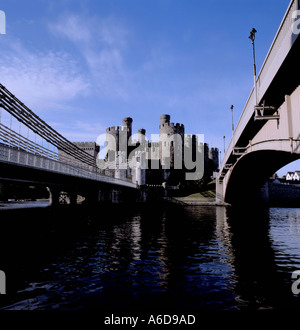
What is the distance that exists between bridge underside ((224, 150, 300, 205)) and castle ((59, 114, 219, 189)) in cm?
2873

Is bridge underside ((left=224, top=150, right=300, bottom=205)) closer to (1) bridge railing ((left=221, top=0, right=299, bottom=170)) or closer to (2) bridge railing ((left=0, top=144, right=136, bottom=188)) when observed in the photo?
(1) bridge railing ((left=221, top=0, right=299, bottom=170))

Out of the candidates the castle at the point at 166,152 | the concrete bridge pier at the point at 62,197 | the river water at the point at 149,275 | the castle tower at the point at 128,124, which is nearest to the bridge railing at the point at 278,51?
the river water at the point at 149,275

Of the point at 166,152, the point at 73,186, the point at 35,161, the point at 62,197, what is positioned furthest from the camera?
the point at 166,152

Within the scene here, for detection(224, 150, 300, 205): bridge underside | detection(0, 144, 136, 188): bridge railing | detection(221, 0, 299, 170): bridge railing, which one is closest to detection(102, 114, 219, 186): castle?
detection(224, 150, 300, 205): bridge underside

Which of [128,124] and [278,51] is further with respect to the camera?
[128,124]

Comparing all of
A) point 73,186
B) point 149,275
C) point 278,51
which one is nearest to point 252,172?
point 278,51

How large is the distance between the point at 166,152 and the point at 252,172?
191 feet

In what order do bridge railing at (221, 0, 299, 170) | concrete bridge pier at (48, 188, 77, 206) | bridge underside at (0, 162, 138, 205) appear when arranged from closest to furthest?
bridge railing at (221, 0, 299, 170) → bridge underside at (0, 162, 138, 205) → concrete bridge pier at (48, 188, 77, 206)

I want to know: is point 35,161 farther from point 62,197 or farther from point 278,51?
point 62,197

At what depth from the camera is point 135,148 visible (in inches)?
4262

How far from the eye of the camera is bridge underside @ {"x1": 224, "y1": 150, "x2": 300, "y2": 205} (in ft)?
95.1

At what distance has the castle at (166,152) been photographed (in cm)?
9556

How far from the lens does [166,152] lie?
98750 millimetres
